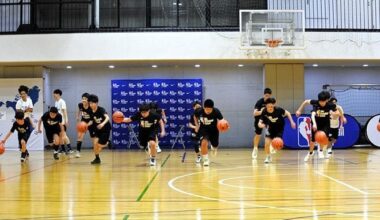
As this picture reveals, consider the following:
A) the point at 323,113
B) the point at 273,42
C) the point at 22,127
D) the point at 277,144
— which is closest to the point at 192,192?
the point at 277,144

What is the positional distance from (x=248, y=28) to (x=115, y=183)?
1067 cm

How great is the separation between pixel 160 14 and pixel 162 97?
3567 millimetres

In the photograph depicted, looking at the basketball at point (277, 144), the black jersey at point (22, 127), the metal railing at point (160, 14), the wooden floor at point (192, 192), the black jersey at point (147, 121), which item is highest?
the metal railing at point (160, 14)

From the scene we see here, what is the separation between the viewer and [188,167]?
12430 mm

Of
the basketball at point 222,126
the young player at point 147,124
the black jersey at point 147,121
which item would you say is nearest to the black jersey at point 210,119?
the basketball at point 222,126

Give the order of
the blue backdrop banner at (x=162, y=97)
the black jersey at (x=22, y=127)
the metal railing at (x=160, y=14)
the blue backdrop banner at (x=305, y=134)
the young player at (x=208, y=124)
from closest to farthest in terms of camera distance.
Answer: the young player at (x=208, y=124) < the black jersey at (x=22, y=127) < the blue backdrop banner at (x=305, y=134) < the metal railing at (x=160, y=14) < the blue backdrop banner at (x=162, y=97)

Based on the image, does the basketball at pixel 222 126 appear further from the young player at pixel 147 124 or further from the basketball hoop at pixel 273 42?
the basketball hoop at pixel 273 42

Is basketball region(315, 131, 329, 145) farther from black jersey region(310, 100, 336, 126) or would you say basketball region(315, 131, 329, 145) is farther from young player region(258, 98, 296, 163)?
black jersey region(310, 100, 336, 126)

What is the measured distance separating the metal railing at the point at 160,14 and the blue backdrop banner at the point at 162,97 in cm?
246

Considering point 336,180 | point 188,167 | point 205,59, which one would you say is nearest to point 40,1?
point 205,59

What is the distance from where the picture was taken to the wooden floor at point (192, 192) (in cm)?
608

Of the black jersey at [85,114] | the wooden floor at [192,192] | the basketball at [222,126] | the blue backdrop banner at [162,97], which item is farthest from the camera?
the blue backdrop banner at [162,97]

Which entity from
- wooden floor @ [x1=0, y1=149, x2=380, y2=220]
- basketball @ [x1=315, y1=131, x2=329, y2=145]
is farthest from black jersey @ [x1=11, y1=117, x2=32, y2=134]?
basketball @ [x1=315, y1=131, x2=329, y2=145]

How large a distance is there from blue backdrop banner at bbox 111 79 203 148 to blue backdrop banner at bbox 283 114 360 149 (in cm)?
413
